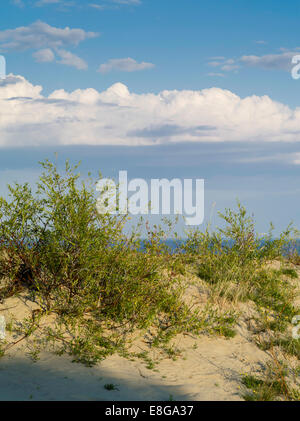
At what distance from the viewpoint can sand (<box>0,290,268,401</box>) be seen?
6367 mm

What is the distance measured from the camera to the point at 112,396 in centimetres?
627

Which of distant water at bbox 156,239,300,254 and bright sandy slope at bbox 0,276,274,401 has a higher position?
distant water at bbox 156,239,300,254

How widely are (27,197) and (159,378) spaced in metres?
4.73

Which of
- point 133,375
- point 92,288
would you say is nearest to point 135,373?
point 133,375

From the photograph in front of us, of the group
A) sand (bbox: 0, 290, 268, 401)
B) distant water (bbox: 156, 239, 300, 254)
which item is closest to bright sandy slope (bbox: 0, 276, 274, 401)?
sand (bbox: 0, 290, 268, 401)

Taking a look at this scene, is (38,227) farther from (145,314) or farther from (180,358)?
(180,358)

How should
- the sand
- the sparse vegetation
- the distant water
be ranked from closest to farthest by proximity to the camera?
the sand < the sparse vegetation < the distant water

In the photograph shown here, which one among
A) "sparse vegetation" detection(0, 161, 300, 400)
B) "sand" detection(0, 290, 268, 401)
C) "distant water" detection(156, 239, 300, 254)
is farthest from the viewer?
"distant water" detection(156, 239, 300, 254)

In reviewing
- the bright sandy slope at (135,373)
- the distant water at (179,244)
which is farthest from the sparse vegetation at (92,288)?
the distant water at (179,244)

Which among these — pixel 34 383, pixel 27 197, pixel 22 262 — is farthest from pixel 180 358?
pixel 27 197

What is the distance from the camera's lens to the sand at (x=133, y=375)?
6367mm

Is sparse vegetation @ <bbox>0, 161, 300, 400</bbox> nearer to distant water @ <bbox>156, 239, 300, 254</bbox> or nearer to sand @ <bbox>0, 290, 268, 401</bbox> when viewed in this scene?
sand @ <bbox>0, 290, 268, 401</bbox>

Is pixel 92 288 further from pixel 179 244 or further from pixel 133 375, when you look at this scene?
pixel 179 244

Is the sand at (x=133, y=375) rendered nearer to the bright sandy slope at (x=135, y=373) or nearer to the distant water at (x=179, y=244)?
the bright sandy slope at (x=135, y=373)
